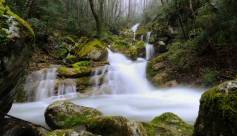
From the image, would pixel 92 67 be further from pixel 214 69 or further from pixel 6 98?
pixel 214 69

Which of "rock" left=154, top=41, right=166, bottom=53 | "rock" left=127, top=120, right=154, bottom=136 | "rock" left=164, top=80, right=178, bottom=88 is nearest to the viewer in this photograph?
"rock" left=127, top=120, right=154, bottom=136

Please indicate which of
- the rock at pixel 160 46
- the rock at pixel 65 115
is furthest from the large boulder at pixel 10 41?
the rock at pixel 160 46

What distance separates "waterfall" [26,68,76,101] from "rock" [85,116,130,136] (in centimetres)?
523

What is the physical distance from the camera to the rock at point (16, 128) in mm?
2430

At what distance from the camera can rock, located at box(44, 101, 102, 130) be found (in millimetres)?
3168

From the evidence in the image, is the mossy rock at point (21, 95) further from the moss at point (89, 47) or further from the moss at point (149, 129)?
the moss at point (149, 129)

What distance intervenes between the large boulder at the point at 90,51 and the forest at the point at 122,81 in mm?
80

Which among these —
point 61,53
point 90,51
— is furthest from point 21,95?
point 61,53

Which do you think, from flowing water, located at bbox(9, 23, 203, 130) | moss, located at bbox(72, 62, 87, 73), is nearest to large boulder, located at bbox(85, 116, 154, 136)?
flowing water, located at bbox(9, 23, 203, 130)

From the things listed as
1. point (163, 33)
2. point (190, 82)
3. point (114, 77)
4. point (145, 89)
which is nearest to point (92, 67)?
point (114, 77)

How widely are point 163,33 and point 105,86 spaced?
906 centimetres

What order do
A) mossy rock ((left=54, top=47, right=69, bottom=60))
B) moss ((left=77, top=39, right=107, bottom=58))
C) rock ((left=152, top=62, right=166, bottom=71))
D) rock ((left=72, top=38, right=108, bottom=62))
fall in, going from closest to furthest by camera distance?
rock ((left=152, top=62, right=166, bottom=71))
rock ((left=72, top=38, right=108, bottom=62))
moss ((left=77, top=39, right=107, bottom=58))
mossy rock ((left=54, top=47, right=69, bottom=60))

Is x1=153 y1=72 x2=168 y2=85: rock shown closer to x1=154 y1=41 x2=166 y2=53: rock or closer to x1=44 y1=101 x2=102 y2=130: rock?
x1=154 y1=41 x2=166 y2=53: rock

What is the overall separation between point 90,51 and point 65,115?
7827 millimetres
